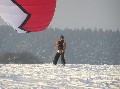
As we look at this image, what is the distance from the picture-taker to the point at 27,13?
15320 mm

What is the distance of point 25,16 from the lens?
15492mm

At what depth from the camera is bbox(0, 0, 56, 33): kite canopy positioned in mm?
14523

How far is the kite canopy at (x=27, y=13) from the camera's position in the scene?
47.6ft

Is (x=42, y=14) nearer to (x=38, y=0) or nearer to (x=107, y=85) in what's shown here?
(x=38, y=0)

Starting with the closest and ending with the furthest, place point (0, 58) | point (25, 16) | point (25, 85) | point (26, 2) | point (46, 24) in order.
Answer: point (25, 85)
point (26, 2)
point (25, 16)
point (46, 24)
point (0, 58)

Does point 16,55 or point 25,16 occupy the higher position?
point 25,16

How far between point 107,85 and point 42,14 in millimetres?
3899

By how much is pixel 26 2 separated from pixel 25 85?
117 inches

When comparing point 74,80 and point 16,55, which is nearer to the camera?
point 74,80

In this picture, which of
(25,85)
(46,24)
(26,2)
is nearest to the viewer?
(25,85)

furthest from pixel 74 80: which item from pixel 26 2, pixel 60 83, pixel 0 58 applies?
pixel 0 58

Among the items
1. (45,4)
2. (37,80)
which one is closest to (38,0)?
(45,4)

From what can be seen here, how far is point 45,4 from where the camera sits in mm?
15211

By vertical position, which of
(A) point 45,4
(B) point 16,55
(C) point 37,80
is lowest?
(B) point 16,55
